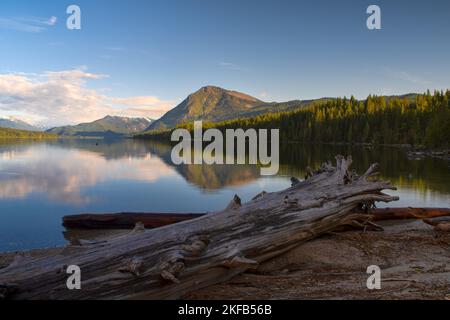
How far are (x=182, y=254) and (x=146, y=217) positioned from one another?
30.2ft

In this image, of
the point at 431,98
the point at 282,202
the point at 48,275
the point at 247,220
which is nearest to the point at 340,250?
the point at 282,202

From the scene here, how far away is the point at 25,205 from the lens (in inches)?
1025

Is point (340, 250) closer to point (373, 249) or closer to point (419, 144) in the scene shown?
point (373, 249)

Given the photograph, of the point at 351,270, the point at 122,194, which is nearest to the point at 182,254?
the point at 351,270

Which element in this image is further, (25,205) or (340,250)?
(25,205)

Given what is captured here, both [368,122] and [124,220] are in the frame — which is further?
[368,122]

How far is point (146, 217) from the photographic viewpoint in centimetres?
1719

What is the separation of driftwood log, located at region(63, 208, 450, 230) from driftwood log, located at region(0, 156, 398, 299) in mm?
6034

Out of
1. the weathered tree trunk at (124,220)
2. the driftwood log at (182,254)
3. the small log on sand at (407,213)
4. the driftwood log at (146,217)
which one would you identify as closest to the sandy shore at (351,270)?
the driftwood log at (182,254)

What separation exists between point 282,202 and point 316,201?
1174mm

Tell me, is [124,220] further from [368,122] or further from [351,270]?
[368,122]

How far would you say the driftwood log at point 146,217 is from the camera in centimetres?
1691

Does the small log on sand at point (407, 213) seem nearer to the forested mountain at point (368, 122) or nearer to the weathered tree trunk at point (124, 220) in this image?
the weathered tree trunk at point (124, 220)

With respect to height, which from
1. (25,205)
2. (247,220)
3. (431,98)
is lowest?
(25,205)
